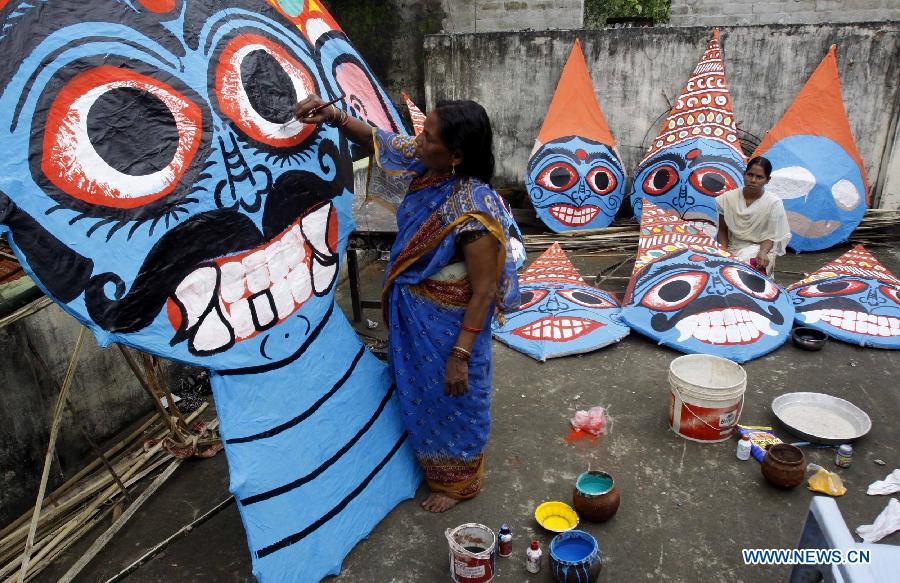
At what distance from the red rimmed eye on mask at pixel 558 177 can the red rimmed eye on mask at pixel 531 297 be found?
2.57 metres

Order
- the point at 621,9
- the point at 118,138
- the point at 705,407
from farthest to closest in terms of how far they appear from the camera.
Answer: the point at 621,9 → the point at 705,407 → the point at 118,138

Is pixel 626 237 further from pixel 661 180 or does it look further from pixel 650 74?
pixel 650 74

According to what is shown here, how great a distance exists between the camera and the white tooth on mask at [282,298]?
206cm

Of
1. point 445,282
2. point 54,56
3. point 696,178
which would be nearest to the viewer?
point 54,56

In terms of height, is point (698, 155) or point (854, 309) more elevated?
point (698, 155)

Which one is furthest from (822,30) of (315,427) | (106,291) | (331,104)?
(106,291)

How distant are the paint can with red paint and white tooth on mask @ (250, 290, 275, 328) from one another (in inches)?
39.3

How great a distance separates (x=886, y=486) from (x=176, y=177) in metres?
3.03

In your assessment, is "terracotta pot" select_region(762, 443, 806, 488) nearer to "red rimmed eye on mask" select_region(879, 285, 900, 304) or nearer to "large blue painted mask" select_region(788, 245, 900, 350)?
"large blue painted mask" select_region(788, 245, 900, 350)

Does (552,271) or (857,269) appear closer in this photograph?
(857,269)

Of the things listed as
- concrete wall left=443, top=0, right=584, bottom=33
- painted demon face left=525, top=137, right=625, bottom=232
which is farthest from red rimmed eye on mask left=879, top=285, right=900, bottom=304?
concrete wall left=443, top=0, right=584, bottom=33

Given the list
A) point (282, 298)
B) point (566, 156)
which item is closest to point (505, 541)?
point (282, 298)

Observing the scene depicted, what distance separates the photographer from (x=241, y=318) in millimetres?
1949

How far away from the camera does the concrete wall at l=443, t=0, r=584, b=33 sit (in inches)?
306
